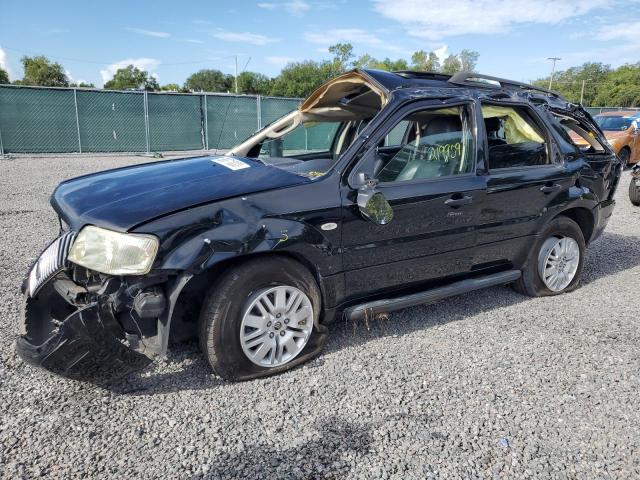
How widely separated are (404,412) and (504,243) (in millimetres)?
1916

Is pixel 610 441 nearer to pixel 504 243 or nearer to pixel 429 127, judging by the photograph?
pixel 504 243

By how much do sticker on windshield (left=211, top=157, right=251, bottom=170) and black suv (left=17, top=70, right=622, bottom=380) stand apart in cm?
3

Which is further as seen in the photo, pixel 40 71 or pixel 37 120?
pixel 40 71

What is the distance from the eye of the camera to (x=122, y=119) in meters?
15.1

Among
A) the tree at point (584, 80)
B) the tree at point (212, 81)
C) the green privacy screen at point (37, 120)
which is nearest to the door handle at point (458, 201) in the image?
the green privacy screen at point (37, 120)

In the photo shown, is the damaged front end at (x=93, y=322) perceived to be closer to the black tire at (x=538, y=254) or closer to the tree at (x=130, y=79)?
the black tire at (x=538, y=254)

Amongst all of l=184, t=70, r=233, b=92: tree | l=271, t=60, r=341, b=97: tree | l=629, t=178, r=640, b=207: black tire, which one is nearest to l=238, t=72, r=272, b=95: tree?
l=271, t=60, r=341, b=97: tree

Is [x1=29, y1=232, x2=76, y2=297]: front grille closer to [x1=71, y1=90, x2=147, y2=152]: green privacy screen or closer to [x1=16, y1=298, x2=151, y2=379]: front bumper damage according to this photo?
[x1=16, y1=298, x2=151, y2=379]: front bumper damage

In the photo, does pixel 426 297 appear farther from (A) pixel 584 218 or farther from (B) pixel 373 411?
(A) pixel 584 218

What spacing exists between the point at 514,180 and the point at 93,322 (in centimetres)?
326

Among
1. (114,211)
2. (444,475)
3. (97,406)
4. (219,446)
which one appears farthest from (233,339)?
(444,475)

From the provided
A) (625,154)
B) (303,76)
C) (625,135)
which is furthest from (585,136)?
(303,76)

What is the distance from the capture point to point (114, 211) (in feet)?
8.81

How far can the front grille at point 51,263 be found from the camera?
2.69 m
